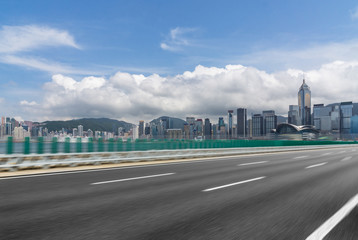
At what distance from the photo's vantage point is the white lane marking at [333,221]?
3.83 m

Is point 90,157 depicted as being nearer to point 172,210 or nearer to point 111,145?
point 111,145

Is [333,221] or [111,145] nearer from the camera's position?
[333,221]

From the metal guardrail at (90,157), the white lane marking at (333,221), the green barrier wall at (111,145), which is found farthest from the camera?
the green barrier wall at (111,145)

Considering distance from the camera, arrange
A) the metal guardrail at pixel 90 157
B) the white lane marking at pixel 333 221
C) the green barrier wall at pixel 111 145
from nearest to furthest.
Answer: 1. the white lane marking at pixel 333 221
2. the metal guardrail at pixel 90 157
3. the green barrier wall at pixel 111 145

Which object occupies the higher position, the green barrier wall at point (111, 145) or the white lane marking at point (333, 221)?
the green barrier wall at point (111, 145)

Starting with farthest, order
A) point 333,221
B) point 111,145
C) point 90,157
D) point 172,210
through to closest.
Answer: point 111,145 → point 90,157 → point 172,210 → point 333,221

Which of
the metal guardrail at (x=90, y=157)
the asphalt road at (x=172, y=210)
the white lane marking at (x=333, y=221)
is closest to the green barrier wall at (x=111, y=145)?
the metal guardrail at (x=90, y=157)

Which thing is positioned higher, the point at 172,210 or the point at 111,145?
the point at 111,145

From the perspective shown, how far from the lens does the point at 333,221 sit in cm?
452

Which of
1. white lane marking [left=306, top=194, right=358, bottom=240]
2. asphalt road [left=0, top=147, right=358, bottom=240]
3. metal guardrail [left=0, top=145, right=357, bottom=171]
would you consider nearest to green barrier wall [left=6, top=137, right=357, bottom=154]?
metal guardrail [left=0, top=145, right=357, bottom=171]

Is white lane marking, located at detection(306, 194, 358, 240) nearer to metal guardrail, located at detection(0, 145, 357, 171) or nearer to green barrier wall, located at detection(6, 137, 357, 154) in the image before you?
metal guardrail, located at detection(0, 145, 357, 171)

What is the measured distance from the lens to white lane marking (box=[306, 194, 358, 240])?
383 centimetres

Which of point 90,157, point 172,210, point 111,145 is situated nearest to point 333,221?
point 172,210

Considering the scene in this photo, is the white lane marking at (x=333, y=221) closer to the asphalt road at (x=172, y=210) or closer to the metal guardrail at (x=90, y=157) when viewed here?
the asphalt road at (x=172, y=210)
